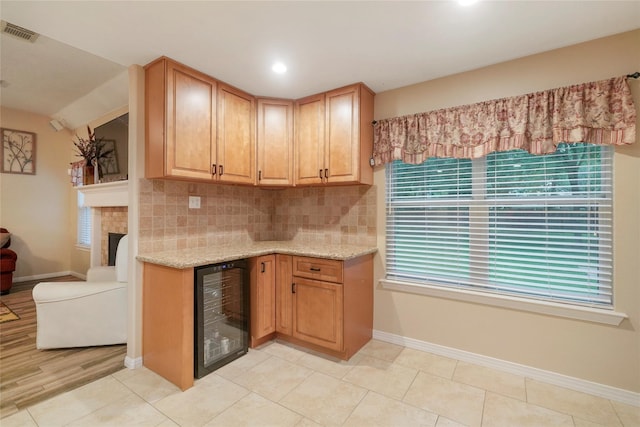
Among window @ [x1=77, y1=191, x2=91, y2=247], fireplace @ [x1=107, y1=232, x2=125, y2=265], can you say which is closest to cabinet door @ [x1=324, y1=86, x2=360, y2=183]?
fireplace @ [x1=107, y1=232, x2=125, y2=265]

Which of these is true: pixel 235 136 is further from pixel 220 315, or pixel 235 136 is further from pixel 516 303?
pixel 516 303

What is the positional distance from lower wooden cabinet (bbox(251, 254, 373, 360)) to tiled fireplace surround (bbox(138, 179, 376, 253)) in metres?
0.50

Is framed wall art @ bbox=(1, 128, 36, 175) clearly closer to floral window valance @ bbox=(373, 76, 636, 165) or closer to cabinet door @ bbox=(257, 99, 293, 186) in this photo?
cabinet door @ bbox=(257, 99, 293, 186)

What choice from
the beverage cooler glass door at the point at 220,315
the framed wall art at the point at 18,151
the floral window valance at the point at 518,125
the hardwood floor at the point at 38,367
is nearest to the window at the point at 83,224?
the framed wall art at the point at 18,151

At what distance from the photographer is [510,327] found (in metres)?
2.22

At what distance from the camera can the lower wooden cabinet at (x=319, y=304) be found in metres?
2.37

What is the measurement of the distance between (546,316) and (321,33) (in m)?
2.52

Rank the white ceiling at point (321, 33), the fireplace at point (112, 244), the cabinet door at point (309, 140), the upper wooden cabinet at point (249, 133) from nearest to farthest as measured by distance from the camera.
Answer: the white ceiling at point (321, 33)
the upper wooden cabinet at point (249, 133)
the cabinet door at point (309, 140)
the fireplace at point (112, 244)

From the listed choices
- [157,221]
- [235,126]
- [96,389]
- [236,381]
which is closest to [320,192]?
[235,126]

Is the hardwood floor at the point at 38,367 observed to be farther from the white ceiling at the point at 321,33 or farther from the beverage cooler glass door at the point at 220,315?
the white ceiling at the point at 321,33

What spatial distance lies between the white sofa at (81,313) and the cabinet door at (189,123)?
3.81 ft

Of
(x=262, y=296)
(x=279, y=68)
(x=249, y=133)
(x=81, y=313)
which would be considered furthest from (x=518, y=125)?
(x=81, y=313)

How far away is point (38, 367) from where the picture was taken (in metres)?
2.27

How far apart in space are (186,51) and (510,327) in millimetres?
3164
